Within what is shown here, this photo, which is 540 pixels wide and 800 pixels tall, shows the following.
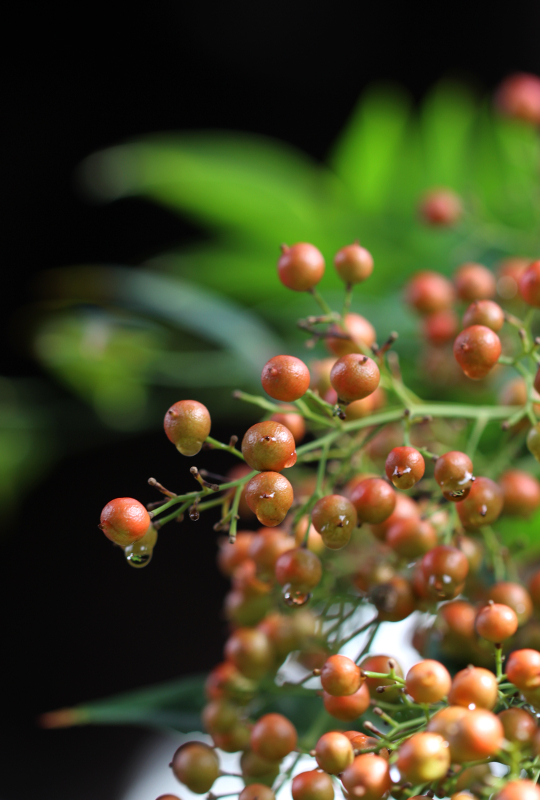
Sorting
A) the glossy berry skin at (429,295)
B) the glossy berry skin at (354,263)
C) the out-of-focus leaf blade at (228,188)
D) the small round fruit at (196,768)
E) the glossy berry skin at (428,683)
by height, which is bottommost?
the small round fruit at (196,768)

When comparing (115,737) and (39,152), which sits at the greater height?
(39,152)

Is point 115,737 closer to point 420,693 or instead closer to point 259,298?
point 259,298

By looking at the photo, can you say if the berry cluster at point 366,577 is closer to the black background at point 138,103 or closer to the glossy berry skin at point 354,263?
the glossy berry skin at point 354,263

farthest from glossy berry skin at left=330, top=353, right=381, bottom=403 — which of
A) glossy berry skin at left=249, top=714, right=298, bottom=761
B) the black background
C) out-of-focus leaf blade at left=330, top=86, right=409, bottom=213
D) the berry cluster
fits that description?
the black background

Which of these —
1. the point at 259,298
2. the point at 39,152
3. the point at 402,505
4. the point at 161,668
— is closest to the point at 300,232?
the point at 259,298

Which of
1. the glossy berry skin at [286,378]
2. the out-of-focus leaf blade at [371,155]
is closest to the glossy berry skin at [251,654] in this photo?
the glossy berry skin at [286,378]

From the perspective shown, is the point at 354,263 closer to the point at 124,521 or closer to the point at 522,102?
the point at 124,521

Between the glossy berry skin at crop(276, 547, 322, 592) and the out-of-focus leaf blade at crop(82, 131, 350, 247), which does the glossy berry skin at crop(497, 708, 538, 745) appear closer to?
the glossy berry skin at crop(276, 547, 322, 592)
